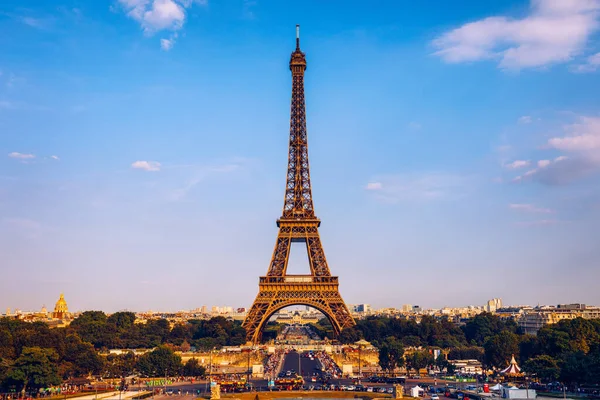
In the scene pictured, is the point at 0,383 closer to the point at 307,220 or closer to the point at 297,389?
the point at 297,389

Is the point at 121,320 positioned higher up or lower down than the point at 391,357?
higher up

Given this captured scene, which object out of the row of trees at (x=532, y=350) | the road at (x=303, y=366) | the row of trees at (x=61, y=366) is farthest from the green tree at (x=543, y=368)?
the row of trees at (x=61, y=366)

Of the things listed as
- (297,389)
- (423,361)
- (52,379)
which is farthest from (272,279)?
(52,379)

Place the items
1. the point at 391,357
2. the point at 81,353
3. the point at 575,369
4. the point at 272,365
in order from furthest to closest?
1. the point at 272,365
2. the point at 391,357
3. the point at 81,353
4. the point at 575,369

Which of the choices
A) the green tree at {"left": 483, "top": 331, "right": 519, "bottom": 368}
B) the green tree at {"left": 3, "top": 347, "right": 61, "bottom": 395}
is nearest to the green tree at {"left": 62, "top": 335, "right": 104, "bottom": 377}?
the green tree at {"left": 3, "top": 347, "right": 61, "bottom": 395}

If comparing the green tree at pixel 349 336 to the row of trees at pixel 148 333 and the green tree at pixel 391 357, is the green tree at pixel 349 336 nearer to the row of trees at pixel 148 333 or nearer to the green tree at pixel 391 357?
the green tree at pixel 391 357

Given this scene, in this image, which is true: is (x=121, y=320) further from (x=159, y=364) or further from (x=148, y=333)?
(x=159, y=364)

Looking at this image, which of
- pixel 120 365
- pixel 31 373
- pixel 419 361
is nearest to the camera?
pixel 31 373

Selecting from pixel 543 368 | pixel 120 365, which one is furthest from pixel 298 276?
pixel 543 368
